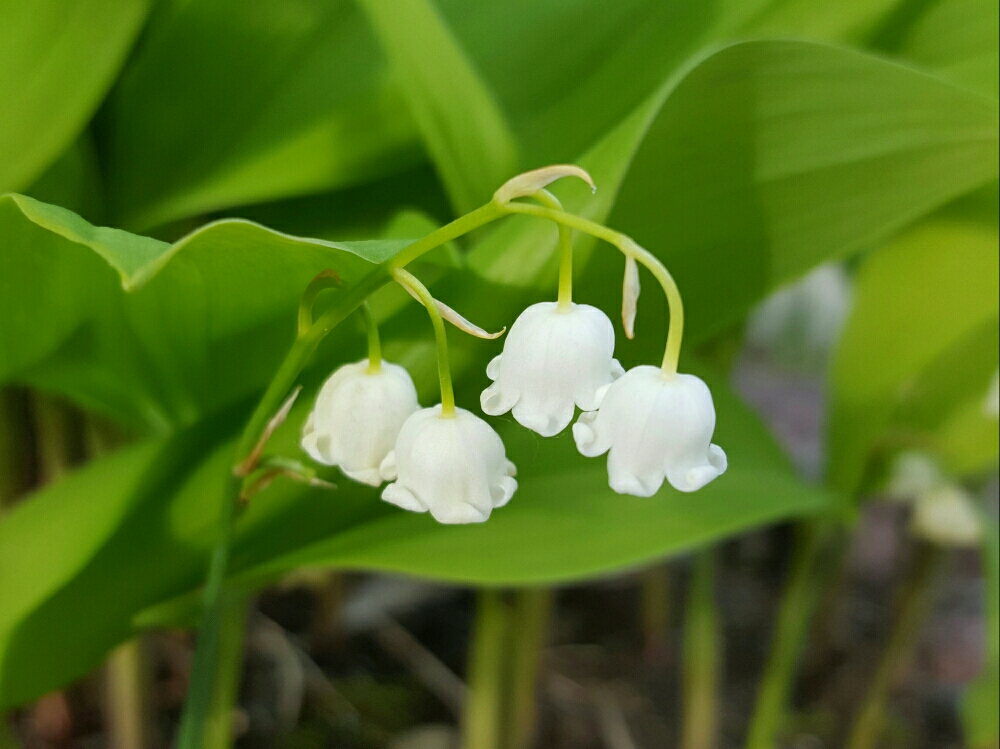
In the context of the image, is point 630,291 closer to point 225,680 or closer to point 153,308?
point 153,308

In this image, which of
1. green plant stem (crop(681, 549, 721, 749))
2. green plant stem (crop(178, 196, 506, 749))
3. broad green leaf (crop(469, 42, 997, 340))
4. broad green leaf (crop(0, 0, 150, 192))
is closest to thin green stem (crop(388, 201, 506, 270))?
green plant stem (crop(178, 196, 506, 749))

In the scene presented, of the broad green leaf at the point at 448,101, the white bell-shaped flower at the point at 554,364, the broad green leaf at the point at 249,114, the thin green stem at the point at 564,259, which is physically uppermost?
the broad green leaf at the point at 249,114

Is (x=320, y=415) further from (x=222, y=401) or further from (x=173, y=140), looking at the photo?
(x=173, y=140)

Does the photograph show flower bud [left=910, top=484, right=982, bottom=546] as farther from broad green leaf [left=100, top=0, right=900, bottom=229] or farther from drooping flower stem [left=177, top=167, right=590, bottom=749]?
drooping flower stem [left=177, top=167, right=590, bottom=749]

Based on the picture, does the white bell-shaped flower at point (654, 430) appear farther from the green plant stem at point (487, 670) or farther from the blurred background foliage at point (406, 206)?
the green plant stem at point (487, 670)

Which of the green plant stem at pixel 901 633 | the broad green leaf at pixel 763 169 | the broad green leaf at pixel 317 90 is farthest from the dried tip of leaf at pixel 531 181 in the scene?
the green plant stem at pixel 901 633

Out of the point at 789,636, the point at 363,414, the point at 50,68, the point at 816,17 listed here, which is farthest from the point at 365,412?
the point at 789,636

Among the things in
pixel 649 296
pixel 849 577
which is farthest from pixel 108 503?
pixel 849 577
